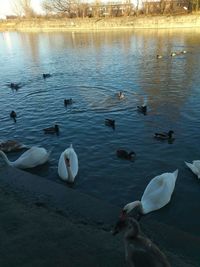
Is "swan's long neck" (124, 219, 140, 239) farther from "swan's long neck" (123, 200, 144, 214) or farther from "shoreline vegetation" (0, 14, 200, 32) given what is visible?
"shoreline vegetation" (0, 14, 200, 32)

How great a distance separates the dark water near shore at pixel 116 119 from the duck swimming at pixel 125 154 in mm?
255

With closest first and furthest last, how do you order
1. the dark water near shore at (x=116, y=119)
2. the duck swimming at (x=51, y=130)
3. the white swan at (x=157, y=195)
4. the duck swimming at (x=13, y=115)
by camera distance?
the white swan at (x=157, y=195), the dark water near shore at (x=116, y=119), the duck swimming at (x=51, y=130), the duck swimming at (x=13, y=115)

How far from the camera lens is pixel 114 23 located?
244ft

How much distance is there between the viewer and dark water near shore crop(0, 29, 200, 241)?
10.1 meters

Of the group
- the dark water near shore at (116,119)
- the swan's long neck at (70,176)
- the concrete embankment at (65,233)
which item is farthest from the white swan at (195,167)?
the swan's long neck at (70,176)

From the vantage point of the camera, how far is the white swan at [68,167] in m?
10.2

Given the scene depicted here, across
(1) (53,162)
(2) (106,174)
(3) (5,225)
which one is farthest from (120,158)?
(3) (5,225)

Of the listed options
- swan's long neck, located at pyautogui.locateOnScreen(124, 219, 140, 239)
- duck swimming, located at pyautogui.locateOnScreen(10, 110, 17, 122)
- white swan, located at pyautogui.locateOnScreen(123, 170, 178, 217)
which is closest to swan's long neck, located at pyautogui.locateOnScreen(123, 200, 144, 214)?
white swan, located at pyautogui.locateOnScreen(123, 170, 178, 217)

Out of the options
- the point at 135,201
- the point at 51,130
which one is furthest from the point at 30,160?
the point at 135,201

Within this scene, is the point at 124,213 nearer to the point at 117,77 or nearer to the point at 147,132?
the point at 147,132

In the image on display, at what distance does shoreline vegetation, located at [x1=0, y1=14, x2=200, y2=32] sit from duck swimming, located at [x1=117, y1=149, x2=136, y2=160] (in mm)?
57588

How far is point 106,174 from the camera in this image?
428 inches

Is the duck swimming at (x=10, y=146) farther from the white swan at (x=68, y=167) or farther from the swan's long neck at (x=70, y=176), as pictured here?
the swan's long neck at (x=70, y=176)

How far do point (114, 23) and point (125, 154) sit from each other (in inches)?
2687
